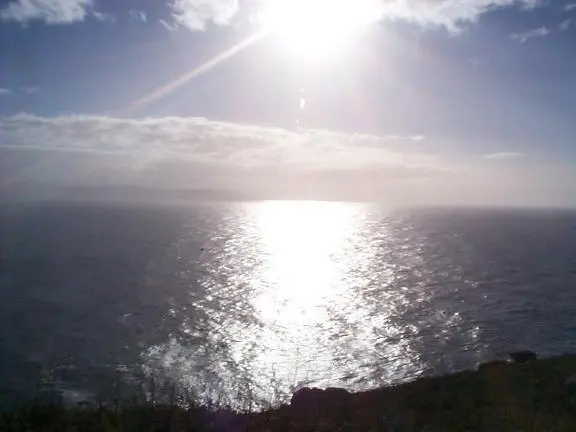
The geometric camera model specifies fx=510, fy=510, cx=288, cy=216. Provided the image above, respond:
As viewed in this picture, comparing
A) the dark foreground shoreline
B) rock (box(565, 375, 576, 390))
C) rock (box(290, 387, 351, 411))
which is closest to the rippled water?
rock (box(290, 387, 351, 411))

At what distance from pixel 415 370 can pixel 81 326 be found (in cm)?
2901

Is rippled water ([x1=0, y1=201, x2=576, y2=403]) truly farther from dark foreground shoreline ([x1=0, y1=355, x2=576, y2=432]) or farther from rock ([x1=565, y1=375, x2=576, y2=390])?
rock ([x1=565, y1=375, x2=576, y2=390])

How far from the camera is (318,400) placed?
44.6 ft

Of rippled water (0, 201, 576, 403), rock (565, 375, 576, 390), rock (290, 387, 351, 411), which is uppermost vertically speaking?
rock (565, 375, 576, 390)

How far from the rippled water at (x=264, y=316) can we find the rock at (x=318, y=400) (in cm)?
1032

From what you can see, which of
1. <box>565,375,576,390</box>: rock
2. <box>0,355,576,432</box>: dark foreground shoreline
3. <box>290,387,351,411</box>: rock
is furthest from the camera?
<box>565,375,576,390</box>: rock

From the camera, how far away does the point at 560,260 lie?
94.1 m

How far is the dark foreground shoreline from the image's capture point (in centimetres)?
873

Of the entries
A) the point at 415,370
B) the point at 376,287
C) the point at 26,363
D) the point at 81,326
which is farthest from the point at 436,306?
the point at 26,363

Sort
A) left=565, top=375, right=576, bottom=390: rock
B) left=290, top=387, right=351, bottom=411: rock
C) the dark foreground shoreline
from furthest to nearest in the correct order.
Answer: left=565, top=375, right=576, bottom=390: rock → left=290, top=387, right=351, bottom=411: rock → the dark foreground shoreline

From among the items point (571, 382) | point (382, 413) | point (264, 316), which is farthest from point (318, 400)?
point (264, 316)

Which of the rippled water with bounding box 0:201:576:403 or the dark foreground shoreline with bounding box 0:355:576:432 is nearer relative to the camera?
the dark foreground shoreline with bounding box 0:355:576:432

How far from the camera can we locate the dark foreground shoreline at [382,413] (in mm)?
8734

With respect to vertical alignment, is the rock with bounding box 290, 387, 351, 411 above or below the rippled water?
above
